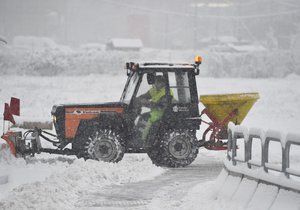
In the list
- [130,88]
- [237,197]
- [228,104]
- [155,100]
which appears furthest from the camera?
[228,104]

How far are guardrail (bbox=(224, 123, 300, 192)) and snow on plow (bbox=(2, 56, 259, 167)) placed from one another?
363cm

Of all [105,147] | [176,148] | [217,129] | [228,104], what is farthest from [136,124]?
[228,104]

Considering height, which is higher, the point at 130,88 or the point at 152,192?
the point at 130,88

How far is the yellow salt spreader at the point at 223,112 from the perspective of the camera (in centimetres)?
1397

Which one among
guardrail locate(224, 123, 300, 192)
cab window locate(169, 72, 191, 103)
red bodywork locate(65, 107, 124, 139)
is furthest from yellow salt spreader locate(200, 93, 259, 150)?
guardrail locate(224, 123, 300, 192)

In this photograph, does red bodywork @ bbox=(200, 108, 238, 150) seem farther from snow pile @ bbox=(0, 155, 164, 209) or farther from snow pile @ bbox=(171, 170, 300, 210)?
snow pile @ bbox=(171, 170, 300, 210)

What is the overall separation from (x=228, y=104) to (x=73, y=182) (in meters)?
4.98

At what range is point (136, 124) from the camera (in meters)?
13.1

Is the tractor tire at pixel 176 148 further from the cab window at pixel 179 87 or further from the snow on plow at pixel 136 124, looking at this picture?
the cab window at pixel 179 87

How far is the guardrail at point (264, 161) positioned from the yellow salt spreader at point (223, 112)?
4.33 meters

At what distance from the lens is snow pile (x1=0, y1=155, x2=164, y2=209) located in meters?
8.83

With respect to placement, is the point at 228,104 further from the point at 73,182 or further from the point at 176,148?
the point at 73,182

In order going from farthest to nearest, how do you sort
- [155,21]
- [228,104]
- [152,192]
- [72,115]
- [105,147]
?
[155,21], [228,104], [72,115], [105,147], [152,192]

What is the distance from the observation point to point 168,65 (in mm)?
13422
